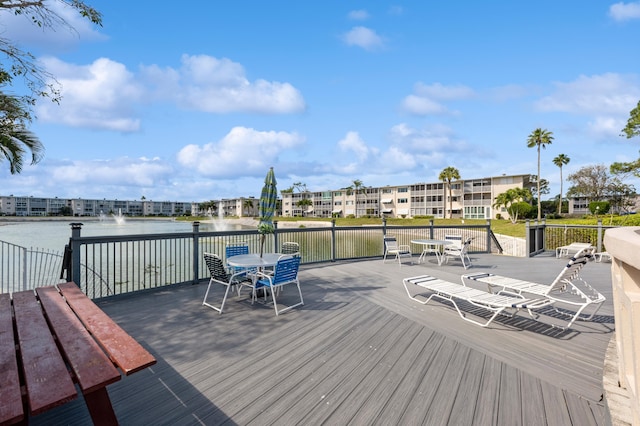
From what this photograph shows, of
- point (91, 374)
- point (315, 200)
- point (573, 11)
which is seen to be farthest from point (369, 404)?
point (315, 200)

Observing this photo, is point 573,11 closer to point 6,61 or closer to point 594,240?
point 594,240

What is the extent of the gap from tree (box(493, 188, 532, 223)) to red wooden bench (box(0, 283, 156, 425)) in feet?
165

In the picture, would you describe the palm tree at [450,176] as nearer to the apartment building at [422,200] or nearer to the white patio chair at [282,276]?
the apartment building at [422,200]

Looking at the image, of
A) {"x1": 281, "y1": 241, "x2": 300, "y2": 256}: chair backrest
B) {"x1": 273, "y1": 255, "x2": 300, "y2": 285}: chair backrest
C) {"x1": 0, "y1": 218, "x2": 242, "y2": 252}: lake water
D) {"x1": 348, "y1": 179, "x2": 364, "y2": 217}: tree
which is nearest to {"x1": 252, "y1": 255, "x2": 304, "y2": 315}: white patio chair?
{"x1": 273, "y1": 255, "x2": 300, "y2": 285}: chair backrest

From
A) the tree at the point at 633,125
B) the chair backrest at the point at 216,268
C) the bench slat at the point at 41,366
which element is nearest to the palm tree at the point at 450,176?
the tree at the point at 633,125

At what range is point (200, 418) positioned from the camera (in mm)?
2156

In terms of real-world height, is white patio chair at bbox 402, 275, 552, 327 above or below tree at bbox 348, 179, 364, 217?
below

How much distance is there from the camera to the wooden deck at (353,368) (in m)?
2.22

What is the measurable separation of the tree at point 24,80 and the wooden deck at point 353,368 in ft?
17.1

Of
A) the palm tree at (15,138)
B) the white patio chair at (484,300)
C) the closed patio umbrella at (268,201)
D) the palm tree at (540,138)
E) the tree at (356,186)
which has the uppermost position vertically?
the palm tree at (540,138)

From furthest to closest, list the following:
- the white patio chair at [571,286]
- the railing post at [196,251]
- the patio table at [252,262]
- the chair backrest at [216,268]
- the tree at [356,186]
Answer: the tree at [356,186], the railing post at [196,251], the chair backrest at [216,268], the patio table at [252,262], the white patio chair at [571,286]

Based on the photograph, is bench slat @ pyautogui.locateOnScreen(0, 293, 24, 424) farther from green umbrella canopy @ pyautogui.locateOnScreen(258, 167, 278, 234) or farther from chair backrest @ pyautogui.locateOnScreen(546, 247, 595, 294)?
chair backrest @ pyautogui.locateOnScreen(546, 247, 595, 294)

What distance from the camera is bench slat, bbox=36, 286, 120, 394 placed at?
156 cm

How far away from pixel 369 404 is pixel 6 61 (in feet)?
29.4
